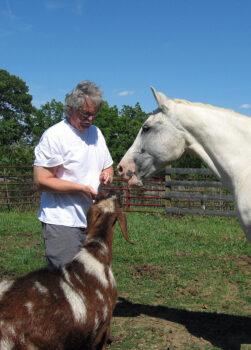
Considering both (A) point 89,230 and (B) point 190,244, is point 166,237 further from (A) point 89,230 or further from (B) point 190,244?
(A) point 89,230

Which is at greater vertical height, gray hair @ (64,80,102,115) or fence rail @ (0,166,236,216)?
gray hair @ (64,80,102,115)

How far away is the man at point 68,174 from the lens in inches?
159

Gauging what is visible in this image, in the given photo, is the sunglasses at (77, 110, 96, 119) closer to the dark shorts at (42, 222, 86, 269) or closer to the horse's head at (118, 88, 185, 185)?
the dark shorts at (42, 222, 86, 269)

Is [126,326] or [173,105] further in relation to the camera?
[126,326]

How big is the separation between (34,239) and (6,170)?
32.9 ft

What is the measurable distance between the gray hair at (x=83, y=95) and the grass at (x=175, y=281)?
8.12ft

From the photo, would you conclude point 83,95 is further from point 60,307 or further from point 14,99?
point 14,99

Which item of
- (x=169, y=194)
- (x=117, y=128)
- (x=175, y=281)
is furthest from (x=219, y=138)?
(x=117, y=128)

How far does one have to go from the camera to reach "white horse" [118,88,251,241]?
15.8 ft

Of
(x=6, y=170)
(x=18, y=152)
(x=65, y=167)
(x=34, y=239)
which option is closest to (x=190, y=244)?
(x=34, y=239)

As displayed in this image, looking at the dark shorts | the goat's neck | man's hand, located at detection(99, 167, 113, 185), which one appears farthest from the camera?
man's hand, located at detection(99, 167, 113, 185)

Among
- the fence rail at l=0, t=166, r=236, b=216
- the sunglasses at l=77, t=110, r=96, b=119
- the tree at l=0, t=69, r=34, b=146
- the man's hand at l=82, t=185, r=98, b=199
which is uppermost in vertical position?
the tree at l=0, t=69, r=34, b=146

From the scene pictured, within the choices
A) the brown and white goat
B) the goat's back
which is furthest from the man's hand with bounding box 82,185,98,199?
the goat's back

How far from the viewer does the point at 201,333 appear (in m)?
5.39
